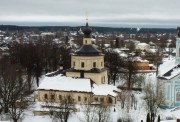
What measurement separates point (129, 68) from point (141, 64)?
1143 centimetres

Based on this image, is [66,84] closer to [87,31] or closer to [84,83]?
[84,83]

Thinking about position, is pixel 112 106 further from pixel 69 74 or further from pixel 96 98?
pixel 69 74

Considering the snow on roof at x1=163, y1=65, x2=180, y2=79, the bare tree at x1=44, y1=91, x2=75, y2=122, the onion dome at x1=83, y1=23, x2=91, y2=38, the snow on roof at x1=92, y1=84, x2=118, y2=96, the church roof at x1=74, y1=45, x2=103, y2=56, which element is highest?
the onion dome at x1=83, y1=23, x2=91, y2=38

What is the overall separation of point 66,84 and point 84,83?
1478mm

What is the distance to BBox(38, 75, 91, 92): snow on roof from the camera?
101 ft

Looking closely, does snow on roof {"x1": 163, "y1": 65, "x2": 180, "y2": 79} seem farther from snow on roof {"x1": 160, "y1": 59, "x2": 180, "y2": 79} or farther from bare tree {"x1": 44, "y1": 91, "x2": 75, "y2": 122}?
bare tree {"x1": 44, "y1": 91, "x2": 75, "y2": 122}

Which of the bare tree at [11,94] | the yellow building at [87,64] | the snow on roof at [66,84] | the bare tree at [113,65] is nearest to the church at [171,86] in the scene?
the yellow building at [87,64]

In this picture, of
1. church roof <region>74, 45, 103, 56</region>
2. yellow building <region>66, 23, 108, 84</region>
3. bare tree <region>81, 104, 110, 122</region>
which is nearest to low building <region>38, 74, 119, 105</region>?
yellow building <region>66, 23, 108, 84</region>

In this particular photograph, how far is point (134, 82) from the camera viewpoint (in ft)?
128

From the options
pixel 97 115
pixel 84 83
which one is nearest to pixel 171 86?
pixel 84 83

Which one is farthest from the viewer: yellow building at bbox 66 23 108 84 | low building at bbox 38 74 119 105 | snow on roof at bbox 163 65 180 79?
yellow building at bbox 66 23 108 84

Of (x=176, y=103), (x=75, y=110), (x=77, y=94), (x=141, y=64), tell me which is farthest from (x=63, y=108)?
(x=141, y=64)

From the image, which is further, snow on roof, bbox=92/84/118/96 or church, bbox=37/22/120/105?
snow on roof, bbox=92/84/118/96

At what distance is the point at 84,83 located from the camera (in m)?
31.0
